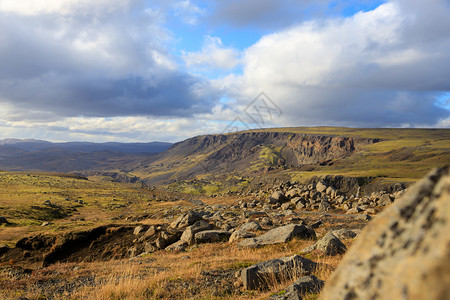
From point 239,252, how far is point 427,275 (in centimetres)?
1700

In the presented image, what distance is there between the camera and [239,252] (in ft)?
57.0

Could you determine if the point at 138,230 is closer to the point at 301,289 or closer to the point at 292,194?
the point at 301,289

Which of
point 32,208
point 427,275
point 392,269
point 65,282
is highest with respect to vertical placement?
point 427,275

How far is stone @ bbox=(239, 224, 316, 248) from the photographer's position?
61.4ft

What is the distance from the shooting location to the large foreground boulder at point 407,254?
61.6 inches

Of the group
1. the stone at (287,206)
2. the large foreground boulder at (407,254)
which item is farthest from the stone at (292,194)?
the large foreground boulder at (407,254)

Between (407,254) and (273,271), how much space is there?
25.9ft

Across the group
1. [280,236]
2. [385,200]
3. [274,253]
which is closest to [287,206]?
[385,200]

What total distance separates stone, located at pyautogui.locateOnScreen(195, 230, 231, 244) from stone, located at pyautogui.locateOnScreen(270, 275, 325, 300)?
17370mm

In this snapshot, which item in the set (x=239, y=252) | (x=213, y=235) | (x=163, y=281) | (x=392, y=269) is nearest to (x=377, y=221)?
(x=392, y=269)

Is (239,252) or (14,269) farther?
(239,252)

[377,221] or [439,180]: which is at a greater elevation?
[439,180]

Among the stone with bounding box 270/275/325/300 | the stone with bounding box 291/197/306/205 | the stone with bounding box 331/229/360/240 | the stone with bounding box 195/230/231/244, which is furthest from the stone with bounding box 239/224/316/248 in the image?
the stone with bounding box 291/197/306/205

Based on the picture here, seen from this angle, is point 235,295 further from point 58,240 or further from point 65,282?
point 58,240
